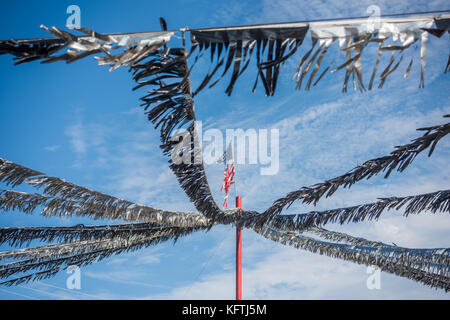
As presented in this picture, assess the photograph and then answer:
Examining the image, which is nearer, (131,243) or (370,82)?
(370,82)

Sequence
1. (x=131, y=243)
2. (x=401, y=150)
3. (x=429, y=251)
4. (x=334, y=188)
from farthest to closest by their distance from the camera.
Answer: (x=131, y=243) → (x=429, y=251) → (x=334, y=188) → (x=401, y=150)

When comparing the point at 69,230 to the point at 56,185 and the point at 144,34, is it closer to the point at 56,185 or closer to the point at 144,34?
the point at 56,185

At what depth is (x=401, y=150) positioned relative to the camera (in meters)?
4.12

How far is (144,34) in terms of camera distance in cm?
204

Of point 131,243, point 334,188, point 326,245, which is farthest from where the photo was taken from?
point 131,243

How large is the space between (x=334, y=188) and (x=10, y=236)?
Result: 203 inches

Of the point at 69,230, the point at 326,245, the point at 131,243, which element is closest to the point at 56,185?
the point at 69,230

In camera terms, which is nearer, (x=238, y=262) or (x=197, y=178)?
(x=197, y=178)

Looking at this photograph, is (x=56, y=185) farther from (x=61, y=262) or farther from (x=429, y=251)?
(x=429, y=251)

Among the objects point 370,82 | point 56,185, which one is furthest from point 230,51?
point 56,185

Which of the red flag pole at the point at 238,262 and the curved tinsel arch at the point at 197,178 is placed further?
the red flag pole at the point at 238,262

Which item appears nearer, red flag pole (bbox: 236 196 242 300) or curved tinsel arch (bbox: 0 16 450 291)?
curved tinsel arch (bbox: 0 16 450 291)
